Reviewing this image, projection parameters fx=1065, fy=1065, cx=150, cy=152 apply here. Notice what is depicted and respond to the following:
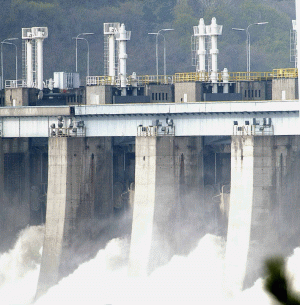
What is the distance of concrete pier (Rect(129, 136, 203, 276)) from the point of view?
8869cm

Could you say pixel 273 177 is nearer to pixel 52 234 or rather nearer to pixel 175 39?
pixel 52 234

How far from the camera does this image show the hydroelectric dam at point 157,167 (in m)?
85.2

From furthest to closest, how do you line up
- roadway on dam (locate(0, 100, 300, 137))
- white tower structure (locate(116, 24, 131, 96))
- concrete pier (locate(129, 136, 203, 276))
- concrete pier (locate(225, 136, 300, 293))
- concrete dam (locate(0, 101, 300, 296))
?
white tower structure (locate(116, 24, 131, 96)) → concrete pier (locate(129, 136, 203, 276)) → roadway on dam (locate(0, 100, 300, 137)) → concrete dam (locate(0, 101, 300, 296)) → concrete pier (locate(225, 136, 300, 293))

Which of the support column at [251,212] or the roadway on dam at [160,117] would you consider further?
the roadway on dam at [160,117]

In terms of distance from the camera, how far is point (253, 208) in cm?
8438

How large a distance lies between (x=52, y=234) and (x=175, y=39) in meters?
111

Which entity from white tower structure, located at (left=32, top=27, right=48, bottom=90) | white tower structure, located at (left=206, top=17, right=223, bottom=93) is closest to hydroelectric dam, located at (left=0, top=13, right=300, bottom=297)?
white tower structure, located at (left=206, top=17, right=223, bottom=93)

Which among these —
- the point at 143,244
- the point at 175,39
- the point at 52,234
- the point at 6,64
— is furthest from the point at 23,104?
the point at 175,39

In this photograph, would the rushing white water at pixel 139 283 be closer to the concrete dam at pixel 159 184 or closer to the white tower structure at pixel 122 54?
the concrete dam at pixel 159 184

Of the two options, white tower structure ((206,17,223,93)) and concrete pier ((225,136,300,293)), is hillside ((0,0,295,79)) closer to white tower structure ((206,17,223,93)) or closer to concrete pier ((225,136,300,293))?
white tower structure ((206,17,223,93))

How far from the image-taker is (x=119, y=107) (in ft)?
307

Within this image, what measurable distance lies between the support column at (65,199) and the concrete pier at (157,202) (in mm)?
6298

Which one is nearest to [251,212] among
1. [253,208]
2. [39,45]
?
[253,208]

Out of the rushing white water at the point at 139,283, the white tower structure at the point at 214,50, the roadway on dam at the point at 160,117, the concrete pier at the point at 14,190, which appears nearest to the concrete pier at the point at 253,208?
the rushing white water at the point at 139,283
